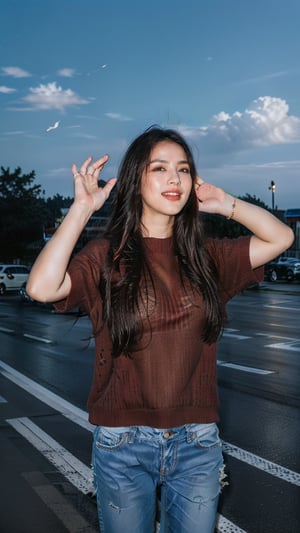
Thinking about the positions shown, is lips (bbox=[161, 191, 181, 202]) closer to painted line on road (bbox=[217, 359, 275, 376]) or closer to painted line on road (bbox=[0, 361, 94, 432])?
painted line on road (bbox=[0, 361, 94, 432])

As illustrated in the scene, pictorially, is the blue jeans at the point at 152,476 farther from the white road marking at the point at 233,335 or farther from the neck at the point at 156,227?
the white road marking at the point at 233,335

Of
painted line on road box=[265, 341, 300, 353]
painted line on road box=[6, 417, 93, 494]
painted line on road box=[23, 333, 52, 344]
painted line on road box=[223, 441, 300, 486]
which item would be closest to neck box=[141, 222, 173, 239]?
painted line on road box=[6, 417, 93, 494]

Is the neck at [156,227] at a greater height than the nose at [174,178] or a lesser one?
lesser

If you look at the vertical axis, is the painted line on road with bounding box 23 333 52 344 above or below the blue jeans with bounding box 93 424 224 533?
below

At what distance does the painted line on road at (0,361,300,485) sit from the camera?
201 inches

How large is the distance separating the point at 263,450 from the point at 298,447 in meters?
0.34

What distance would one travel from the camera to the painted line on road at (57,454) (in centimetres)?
488

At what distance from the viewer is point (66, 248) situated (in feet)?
7.00

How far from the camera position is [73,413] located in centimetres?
698

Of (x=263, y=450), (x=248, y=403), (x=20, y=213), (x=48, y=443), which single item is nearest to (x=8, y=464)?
(x=48, y=443)

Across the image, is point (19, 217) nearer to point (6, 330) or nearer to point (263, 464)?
point (6, 330)

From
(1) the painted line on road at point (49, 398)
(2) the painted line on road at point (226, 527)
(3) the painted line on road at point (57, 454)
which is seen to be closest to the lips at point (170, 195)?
(2) the painted line on road at point (226, 527)

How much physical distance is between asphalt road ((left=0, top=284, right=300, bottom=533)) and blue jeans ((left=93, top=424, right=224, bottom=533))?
50 cm

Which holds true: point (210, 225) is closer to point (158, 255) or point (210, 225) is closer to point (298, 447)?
point (158, 255)
